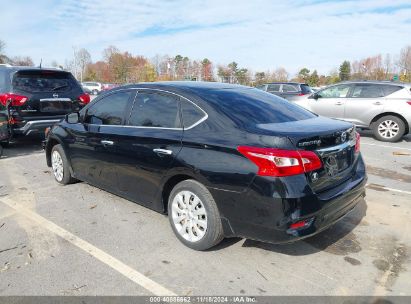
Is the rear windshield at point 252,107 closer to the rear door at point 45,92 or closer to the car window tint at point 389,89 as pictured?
the rear door at point 45,92

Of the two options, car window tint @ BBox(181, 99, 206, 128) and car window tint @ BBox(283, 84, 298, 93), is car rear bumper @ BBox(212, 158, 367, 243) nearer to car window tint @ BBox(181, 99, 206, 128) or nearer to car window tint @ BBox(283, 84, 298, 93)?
car window tint @ BBox(181, 99, 206, 128)

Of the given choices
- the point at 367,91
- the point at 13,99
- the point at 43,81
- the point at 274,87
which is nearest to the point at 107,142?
the point at 13,99

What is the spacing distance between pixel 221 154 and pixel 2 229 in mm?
2732

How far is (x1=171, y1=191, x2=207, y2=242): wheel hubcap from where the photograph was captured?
354 centimetres

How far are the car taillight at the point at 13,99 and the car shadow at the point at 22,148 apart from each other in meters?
0.81

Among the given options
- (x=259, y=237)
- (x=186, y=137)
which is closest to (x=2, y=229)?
(x=186, y=137)

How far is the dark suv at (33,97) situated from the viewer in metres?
7.65

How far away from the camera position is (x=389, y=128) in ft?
33.6

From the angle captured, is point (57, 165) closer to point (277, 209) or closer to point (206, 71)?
point (277, 209)

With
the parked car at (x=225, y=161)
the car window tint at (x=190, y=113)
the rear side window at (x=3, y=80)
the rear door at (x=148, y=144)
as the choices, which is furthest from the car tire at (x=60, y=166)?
the rear side window at (x=3, y=80)

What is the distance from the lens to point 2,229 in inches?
164

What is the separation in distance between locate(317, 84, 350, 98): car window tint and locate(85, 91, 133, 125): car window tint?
27.1ft

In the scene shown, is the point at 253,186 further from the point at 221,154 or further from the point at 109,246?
the point at 109,246

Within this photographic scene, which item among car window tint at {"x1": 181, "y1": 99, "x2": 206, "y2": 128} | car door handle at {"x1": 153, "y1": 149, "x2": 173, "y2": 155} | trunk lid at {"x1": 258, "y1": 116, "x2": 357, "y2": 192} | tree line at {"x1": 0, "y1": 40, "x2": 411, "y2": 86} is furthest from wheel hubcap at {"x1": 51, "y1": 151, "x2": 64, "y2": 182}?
tree line at {"x1": 0, "y1": 40, "x2": 411, "y2": 86}
